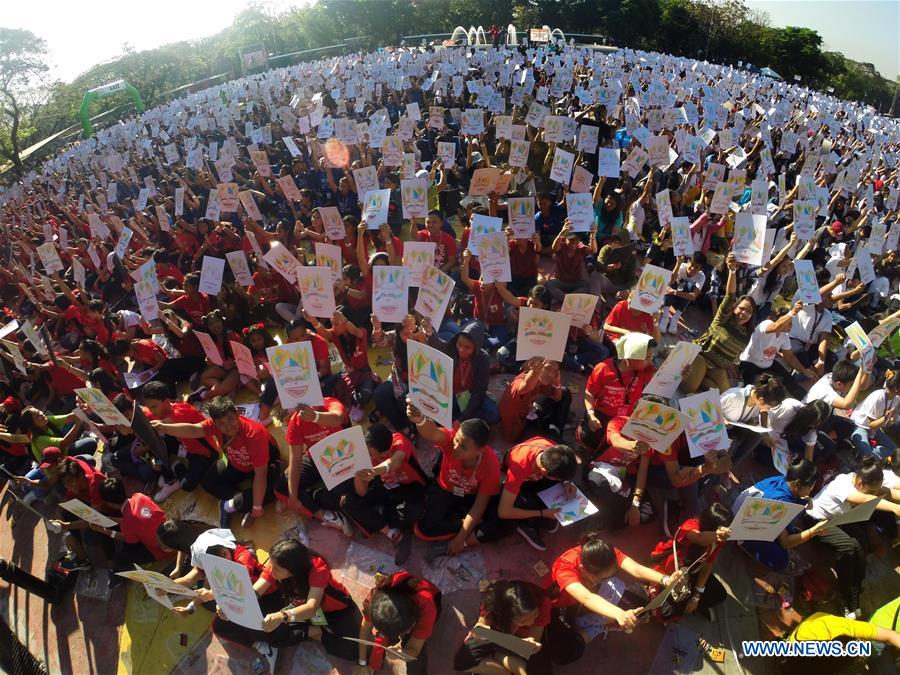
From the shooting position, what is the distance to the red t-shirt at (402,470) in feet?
13.7

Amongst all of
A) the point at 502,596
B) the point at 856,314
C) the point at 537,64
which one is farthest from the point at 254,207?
the point at 537,64

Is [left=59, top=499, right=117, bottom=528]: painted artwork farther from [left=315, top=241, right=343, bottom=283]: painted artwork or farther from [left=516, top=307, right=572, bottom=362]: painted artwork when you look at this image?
[left=516, top=307, right=572, bottom=362]: painted artwork

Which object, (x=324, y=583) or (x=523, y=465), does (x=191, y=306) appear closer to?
(x=324, y=583)

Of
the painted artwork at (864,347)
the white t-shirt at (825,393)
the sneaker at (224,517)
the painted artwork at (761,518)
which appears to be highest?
the painted artwork at (864,347)

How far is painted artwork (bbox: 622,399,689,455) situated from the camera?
144 inches

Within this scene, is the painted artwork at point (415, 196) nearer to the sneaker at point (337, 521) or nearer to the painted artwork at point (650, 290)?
the painted artwork at point (650, 290)

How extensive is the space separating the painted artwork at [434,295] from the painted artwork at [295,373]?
1.36m

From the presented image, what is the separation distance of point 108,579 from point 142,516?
102cm

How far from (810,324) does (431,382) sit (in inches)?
208

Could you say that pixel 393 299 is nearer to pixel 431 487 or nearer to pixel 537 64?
pixel 431 487

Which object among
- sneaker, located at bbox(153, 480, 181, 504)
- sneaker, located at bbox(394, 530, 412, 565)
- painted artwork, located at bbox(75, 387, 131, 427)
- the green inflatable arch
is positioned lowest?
sneaker, located at bbox(394, 530, 412, 565)

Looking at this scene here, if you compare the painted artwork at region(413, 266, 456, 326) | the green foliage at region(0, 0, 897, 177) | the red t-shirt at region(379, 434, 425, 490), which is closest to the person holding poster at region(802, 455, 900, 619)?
the red t-shirt at region(379, 434, 425, 490)

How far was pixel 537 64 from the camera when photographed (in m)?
21.0

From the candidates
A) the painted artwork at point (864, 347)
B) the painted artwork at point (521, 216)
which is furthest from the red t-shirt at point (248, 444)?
the painted artwork at point (864, 347)
